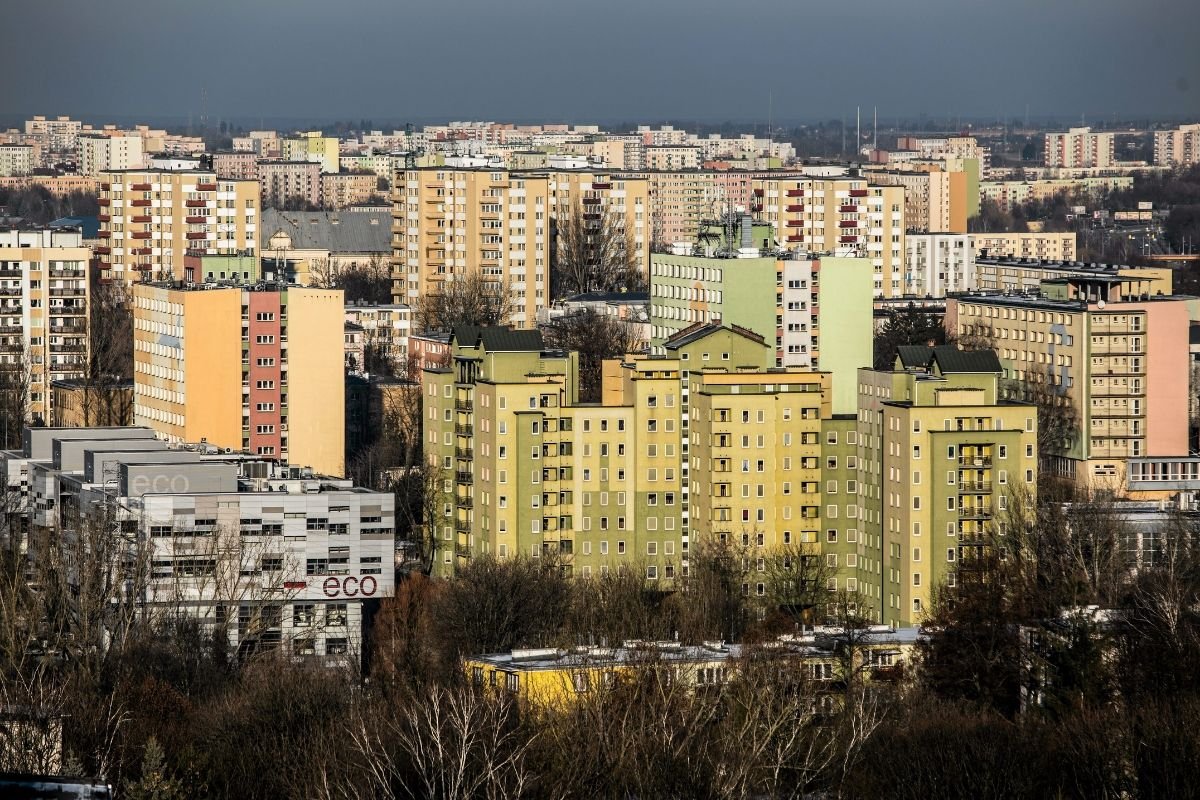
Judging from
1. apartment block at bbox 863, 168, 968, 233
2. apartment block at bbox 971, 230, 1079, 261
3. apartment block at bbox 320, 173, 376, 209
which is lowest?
apartment block at bbox 971, 230, 1079, 261

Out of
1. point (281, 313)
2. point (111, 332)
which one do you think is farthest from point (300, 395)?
point (111, 332)

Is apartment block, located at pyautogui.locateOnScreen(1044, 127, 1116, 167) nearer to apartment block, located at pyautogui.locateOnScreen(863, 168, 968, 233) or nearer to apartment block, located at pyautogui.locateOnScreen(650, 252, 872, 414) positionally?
apartment block, located at pyautogui.locateOnScreen(863, 168, 968, 233)

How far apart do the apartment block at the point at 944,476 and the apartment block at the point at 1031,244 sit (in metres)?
41.8

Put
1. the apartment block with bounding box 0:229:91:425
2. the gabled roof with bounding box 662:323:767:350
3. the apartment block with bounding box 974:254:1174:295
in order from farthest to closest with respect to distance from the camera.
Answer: the apartment block with bounding box 0:229:91:425, the apartment block with bounding box 974:254:1174:295, the gabled roof with bounding box 662:323:767:350

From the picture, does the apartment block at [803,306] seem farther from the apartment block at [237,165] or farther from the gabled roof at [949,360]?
the apartment block at [237,165]

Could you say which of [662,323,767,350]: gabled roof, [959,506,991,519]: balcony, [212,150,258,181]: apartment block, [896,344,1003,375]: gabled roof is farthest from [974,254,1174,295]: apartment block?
[212,150,258,181]: apartment block

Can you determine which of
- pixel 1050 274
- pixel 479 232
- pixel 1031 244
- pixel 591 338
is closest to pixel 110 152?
pixel 1031 244

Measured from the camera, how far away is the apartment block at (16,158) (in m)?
111

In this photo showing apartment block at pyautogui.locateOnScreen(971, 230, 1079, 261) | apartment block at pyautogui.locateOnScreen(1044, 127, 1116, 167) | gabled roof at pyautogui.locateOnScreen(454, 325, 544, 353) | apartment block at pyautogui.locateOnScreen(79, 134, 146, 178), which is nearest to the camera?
gabled roof at pyautogui.locateOnScreen(454, 325, 544, 353)

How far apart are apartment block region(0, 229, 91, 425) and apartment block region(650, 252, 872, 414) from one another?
10630mm

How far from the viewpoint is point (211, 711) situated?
22375 mm

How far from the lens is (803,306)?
38.2m

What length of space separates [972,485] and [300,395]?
11124 millimetres

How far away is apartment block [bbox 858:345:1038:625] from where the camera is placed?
29422mm
